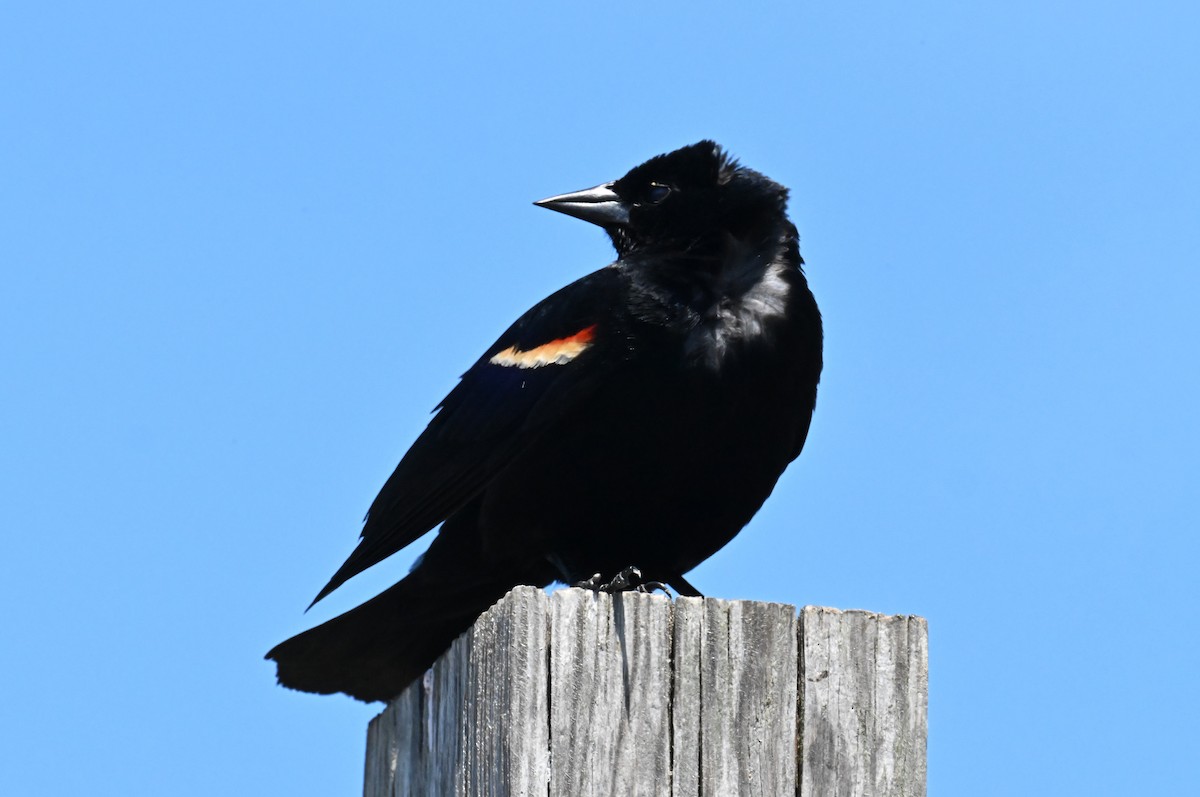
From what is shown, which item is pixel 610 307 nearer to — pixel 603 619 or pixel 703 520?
pixel 703 520

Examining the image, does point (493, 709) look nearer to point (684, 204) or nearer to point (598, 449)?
point (598, 449)

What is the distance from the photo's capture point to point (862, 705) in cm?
245

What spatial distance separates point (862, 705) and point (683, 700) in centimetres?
31

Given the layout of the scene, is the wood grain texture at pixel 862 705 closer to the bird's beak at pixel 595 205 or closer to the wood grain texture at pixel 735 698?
the wood grain texture at pixel 735 698

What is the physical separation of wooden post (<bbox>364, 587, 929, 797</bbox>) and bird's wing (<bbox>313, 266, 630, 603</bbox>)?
1445 mm

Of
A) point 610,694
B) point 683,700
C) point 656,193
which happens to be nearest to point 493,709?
point 610,694

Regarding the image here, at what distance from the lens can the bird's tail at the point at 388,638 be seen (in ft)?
12.7

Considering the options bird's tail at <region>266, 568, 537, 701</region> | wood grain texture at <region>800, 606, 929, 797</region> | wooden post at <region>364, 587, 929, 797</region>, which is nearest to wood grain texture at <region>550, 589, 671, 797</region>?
wooden post at <region>364, 587, 929, 797</region>

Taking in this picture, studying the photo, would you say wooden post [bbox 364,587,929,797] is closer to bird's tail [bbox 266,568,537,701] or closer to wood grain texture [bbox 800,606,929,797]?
wood grain texture [bbox 800,606,929,797]

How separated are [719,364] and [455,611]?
1.08 m

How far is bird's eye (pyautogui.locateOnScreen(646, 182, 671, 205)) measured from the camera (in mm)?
4652

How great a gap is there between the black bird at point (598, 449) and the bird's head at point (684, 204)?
0.08m

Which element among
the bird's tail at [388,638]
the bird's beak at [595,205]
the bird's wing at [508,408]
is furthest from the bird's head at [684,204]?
the bird's tail at [388,638]

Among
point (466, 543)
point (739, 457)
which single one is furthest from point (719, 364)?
point (466, 543)
